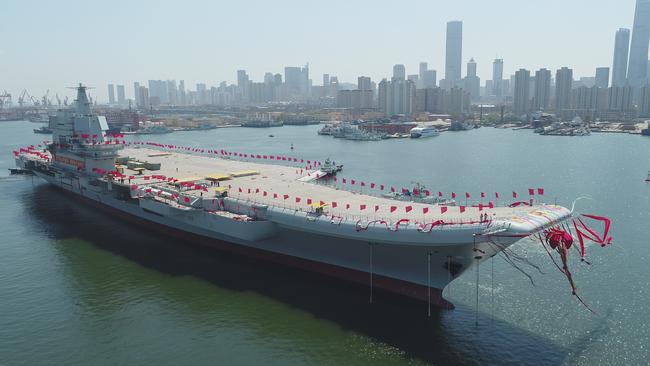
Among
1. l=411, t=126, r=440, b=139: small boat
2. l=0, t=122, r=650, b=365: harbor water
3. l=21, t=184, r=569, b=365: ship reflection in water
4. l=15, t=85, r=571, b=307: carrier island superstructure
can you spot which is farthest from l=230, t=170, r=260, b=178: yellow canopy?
l=411, t=126, r=440, b=139: small boat

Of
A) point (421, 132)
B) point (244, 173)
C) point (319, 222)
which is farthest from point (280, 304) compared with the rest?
point (421, 132)

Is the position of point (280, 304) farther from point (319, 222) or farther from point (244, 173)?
point (244, 173)

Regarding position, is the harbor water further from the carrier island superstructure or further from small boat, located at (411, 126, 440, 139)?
small boat, located at (411, 126, 440, 139)

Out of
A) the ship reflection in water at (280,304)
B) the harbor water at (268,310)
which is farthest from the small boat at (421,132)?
the ship reflection in water at (280,304)

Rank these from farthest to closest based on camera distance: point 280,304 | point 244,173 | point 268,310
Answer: point 244,173, point 280,304, point 268,310

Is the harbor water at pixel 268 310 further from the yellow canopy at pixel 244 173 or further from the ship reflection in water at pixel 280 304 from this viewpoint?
the yellow canopy at pixel 244 173

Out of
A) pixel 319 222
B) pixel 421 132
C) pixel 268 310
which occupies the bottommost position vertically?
pixel 268 310

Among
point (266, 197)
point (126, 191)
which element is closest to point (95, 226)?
point (126, 191)
